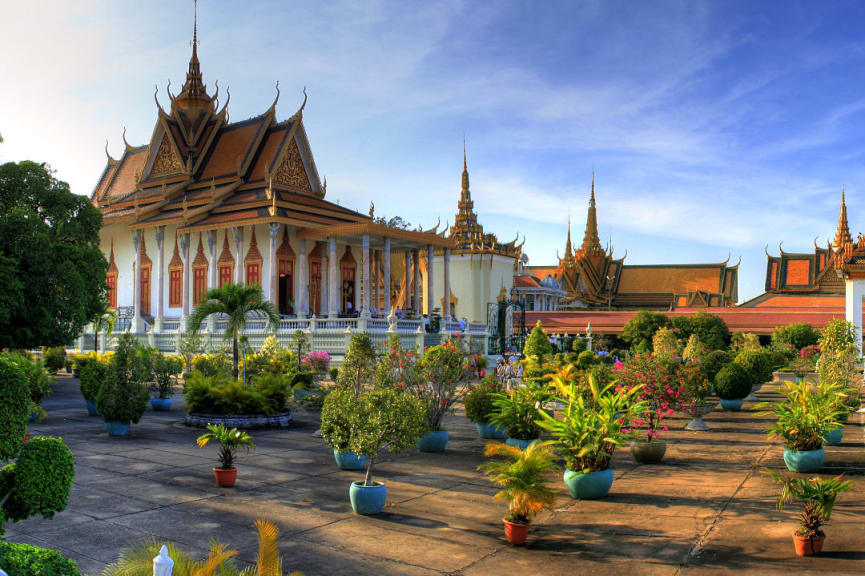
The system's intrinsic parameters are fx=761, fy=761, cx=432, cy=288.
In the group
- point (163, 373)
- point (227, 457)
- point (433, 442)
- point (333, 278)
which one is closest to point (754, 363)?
point (433, 442)

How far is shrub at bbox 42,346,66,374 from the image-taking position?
29.1 m

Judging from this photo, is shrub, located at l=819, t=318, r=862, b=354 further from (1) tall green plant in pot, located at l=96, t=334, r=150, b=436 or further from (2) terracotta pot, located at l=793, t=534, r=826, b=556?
(1) tall green plant in pot, located at l=96, t=334, r=150, b=436

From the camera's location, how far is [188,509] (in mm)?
8453

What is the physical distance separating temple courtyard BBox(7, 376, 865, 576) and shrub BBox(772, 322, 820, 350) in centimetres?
2529

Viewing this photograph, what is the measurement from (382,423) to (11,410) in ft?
15.3

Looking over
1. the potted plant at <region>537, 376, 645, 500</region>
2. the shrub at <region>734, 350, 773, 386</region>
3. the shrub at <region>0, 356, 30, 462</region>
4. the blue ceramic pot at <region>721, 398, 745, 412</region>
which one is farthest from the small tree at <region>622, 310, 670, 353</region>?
the shrub at <region>0, 356, 30, 462</region>

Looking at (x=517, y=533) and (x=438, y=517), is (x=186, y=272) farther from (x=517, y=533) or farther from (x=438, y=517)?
(x=517, y=533)

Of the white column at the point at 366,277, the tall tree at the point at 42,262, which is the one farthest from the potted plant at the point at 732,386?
the tall tree at the point at 42,262

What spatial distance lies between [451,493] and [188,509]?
313 cm

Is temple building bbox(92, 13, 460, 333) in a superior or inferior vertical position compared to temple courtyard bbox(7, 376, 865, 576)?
superior

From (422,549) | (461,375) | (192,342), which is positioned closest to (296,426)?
(461,375)

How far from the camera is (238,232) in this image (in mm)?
32312

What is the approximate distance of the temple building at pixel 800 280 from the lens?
167 ft

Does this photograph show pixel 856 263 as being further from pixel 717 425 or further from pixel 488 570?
pixel 488 570
